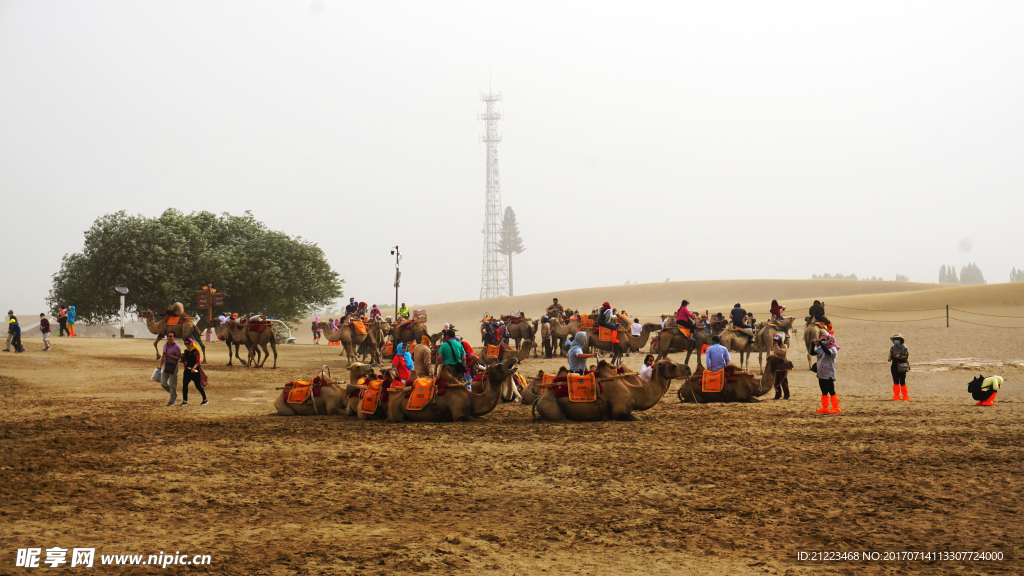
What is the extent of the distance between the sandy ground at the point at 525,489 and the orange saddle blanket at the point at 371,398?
0.63 meters

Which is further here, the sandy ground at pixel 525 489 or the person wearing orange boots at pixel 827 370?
the person wearing orange boots at pixel 827 370

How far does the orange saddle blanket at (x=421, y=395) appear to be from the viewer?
1282cm

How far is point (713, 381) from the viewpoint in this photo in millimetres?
15516

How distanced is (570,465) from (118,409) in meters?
10.3

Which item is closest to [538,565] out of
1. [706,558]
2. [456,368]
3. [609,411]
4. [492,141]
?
[706,558]

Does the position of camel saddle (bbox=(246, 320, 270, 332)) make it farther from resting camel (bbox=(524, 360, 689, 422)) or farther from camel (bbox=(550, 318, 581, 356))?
resting camel (bbox=(524, 360, 689, 422))

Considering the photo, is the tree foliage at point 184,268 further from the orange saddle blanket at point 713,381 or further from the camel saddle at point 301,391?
the orange saddle blanket at point 713,381

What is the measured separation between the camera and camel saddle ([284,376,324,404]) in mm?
14258

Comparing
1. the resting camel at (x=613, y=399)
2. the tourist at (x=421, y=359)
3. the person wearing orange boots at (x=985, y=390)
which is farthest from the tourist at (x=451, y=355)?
the person wearing orange boots at (x=985, y=390)

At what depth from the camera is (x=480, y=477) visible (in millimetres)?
8531

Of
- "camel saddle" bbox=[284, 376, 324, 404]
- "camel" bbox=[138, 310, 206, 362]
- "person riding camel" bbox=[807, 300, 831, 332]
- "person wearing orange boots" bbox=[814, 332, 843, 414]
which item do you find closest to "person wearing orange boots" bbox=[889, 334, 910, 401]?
"person riding camel" bbox=[807, 300, 831, 332]

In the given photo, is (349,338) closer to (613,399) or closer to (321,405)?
(321,405)

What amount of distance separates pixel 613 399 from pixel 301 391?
6169mm

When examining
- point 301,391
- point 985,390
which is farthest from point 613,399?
point 985,390
